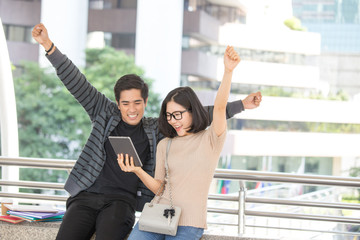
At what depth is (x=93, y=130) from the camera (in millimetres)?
2504

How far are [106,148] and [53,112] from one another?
65.1 ft

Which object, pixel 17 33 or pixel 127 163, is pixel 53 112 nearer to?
pixel 17 33

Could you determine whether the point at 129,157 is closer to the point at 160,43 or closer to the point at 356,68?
the point at 160,43

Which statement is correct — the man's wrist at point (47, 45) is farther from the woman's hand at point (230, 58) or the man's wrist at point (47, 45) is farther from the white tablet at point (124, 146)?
the woman's hand at point (230, 58)

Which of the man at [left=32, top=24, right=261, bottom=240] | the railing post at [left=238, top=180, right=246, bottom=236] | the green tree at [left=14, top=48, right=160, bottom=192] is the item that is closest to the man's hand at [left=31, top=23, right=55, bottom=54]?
the man at [left=32, top=24, right=261, bottom=240]

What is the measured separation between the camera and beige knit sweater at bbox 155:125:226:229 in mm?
2146

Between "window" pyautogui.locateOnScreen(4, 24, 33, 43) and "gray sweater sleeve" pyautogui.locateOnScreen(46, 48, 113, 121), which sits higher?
"window" pyautogui.locateOnScreen(4, 24, 33, 43)

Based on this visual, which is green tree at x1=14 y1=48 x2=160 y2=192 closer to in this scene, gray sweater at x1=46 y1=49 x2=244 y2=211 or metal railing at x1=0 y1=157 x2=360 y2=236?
metal railing at x1=0 y1=157 x2=360 y2=236

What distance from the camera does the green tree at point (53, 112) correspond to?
21406 mm

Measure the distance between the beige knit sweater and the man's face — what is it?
35cm

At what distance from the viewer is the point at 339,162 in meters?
36.3

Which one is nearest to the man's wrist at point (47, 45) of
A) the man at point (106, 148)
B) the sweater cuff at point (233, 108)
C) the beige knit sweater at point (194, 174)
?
the man at point (106, 148)

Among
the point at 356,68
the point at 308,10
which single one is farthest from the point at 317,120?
the point at 308,10

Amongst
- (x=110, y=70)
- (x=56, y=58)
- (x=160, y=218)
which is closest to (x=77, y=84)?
(x=56, y=58)
